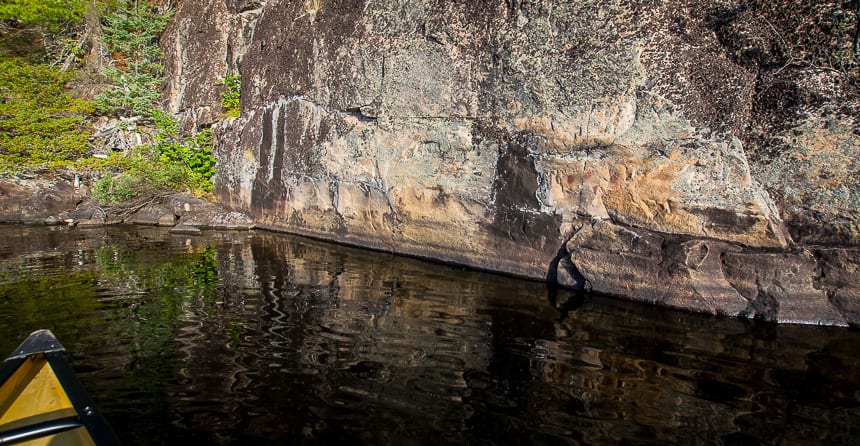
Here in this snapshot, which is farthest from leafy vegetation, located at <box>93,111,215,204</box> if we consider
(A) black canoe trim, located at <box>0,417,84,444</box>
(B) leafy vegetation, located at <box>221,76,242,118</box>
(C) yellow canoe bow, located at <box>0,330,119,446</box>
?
(A) black canoe trim, located at <box>0,417,84,444</box>

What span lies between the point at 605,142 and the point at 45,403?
6.68 meters

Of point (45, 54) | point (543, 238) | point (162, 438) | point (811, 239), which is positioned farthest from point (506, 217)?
point (45, 54)

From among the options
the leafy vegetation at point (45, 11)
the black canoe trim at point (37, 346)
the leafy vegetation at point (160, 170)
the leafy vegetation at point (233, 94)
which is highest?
the leafy vegetation at point (45, 11)

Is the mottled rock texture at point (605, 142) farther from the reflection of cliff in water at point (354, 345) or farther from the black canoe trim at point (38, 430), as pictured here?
the black canoe trim at point (38, 430)

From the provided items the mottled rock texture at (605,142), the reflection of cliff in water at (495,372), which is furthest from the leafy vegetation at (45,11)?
the reflection of cliff in water at (495,372)

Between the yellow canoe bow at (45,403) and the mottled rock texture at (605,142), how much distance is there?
19.4 feet

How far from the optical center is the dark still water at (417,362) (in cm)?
357

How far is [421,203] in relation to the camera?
9.21m

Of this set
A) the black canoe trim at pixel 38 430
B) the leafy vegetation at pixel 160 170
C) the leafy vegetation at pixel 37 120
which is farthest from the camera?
the leafy vegetation at pixel 37 120

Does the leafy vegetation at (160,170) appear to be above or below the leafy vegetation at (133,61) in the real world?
below

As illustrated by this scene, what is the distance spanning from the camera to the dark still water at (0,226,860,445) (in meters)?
3.57

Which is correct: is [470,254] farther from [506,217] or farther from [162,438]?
[162,438]

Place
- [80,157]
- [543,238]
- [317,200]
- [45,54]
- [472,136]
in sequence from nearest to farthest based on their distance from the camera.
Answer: [543,238] < [472,136] < [317,200] < [80,157] < [45,54]

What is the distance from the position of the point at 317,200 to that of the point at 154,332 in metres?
6.21
